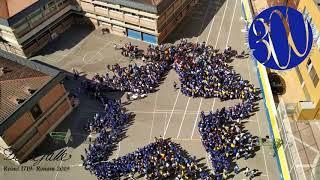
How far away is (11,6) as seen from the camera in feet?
157

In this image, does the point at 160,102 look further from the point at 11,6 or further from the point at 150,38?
the point at 11,6

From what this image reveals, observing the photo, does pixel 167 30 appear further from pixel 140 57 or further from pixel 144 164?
pixel 144 164

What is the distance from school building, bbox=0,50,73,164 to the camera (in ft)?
115

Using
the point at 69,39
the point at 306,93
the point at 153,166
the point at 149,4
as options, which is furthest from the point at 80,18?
the point at 306,93

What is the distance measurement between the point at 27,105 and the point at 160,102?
1526 centimetres

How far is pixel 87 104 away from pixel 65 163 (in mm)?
8372

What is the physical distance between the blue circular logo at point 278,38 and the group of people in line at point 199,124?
9.70m

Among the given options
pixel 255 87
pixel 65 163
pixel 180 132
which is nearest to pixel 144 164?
pixel 180 132

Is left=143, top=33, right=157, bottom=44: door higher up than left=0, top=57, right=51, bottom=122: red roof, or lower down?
higher up

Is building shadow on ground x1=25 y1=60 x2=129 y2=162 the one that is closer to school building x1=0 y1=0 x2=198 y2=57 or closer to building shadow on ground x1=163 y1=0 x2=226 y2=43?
school building x1=0 y1=0 x2=198 y2=57

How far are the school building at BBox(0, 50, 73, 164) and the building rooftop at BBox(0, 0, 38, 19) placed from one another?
8501 millimetres

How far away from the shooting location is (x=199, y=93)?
42.5 meters

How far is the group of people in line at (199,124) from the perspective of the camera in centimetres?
3525

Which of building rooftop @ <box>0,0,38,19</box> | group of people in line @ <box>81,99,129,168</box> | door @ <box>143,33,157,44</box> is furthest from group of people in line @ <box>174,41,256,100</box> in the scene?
building rooftop @ <box>0,0,38,19</box>
